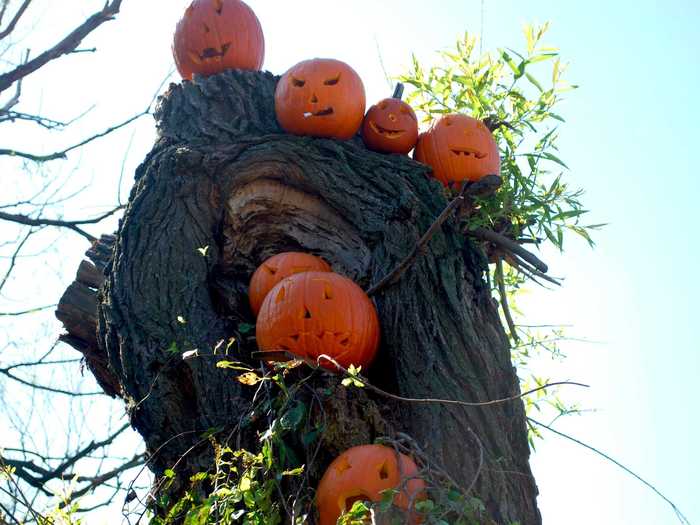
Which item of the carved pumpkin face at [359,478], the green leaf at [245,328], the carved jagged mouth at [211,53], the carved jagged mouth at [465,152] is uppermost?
the carved jagged mouth at [211,53]

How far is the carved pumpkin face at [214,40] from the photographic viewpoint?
16.0ft

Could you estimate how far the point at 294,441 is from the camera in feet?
10.3

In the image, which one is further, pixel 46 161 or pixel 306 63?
pixel 46 161

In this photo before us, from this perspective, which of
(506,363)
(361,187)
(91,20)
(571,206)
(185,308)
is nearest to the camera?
(506,363)

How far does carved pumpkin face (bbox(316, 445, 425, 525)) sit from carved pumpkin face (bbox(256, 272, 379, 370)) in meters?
0.58

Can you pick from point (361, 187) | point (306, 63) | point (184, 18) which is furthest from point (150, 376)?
point (184, 18)

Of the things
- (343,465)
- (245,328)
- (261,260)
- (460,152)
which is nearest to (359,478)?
(343,465)

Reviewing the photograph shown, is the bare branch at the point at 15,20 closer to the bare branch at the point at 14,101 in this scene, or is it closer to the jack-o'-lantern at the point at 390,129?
the bare branch at the point at 14,101

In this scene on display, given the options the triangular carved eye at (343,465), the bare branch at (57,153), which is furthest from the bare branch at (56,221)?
the triangular carved eye at (343,465)

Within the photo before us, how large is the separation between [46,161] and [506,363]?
14.1 feet

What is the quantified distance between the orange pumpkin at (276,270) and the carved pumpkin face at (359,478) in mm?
1079

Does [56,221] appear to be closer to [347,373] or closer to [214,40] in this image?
[214,40]

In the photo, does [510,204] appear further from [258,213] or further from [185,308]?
[185,308]

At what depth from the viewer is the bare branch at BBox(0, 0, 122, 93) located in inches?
214
